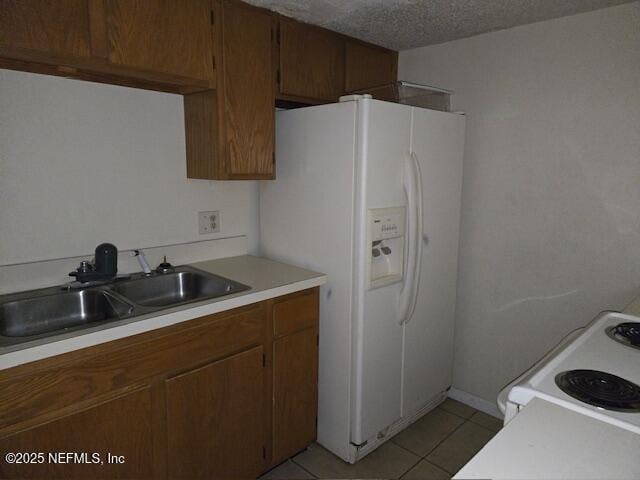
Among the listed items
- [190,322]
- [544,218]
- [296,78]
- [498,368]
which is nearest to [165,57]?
[296,78]

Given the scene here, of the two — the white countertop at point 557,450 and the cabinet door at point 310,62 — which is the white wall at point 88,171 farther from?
the white countertop at point 557,450

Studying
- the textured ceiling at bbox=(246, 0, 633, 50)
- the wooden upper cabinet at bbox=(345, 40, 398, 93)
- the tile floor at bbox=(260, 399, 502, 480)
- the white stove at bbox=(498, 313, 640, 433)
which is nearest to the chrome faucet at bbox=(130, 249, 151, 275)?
the tile floor at bbox=(260, 399, 502, 480)

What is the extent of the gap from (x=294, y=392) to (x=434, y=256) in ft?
3.41

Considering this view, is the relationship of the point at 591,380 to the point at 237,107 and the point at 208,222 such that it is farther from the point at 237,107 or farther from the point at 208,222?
the point at 208,222

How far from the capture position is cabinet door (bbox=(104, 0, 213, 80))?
1.54 m

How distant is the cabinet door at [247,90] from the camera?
188 cm

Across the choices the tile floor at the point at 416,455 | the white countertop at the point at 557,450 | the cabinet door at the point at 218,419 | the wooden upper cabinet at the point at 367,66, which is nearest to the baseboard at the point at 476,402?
the tile floor at the point at 416,455

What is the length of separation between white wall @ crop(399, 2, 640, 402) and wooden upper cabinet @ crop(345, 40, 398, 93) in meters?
0.11

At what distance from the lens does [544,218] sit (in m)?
2.26

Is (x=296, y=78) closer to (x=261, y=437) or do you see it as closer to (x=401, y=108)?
(x=401, y=108)

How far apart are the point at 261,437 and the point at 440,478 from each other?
0.88 m

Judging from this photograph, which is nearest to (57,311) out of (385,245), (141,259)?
(141,259)

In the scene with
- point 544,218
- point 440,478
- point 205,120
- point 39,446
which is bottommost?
point 440,478

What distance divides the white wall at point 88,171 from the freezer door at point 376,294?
891mm
